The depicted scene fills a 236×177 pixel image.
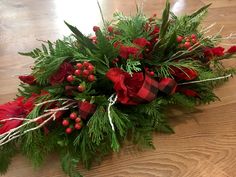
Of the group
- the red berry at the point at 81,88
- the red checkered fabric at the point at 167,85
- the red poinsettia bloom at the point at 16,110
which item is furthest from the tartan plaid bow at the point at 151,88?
the red poinsettia bloom at the point at 16,110

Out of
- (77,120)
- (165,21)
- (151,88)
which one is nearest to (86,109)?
(77,120)

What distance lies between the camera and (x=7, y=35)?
0.88 m

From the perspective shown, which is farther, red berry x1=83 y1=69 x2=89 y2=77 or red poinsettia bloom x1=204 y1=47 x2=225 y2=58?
red poinsettia bloom x1=204 y1=47 x2=225 y2=58

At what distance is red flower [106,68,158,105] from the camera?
1.76 feet

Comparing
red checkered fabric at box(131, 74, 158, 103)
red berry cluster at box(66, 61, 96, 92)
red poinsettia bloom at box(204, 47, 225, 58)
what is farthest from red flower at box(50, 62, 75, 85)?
red poinsettia bloom at box(204, 47, 225, 58)

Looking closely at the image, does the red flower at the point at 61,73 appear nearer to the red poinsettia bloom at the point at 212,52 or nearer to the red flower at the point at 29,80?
the red flower at the point at 29,80

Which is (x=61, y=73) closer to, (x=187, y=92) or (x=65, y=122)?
(x=65, y=122)

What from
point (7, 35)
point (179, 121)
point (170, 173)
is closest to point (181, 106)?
point (179, 121)

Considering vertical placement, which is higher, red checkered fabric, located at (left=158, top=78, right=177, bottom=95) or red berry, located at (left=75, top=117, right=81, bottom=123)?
red checkered fabric, located at (left=158, top=78, right=177, bottom=95)

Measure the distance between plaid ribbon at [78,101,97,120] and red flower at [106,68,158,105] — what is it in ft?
0.19

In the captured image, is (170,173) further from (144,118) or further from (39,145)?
(39,145)

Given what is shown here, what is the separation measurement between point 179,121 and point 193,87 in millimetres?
81

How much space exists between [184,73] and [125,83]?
13 cm

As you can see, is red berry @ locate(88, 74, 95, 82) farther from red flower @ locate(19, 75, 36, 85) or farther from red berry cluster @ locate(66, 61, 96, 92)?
red flower @ locate(19, 75, 36, 85)
